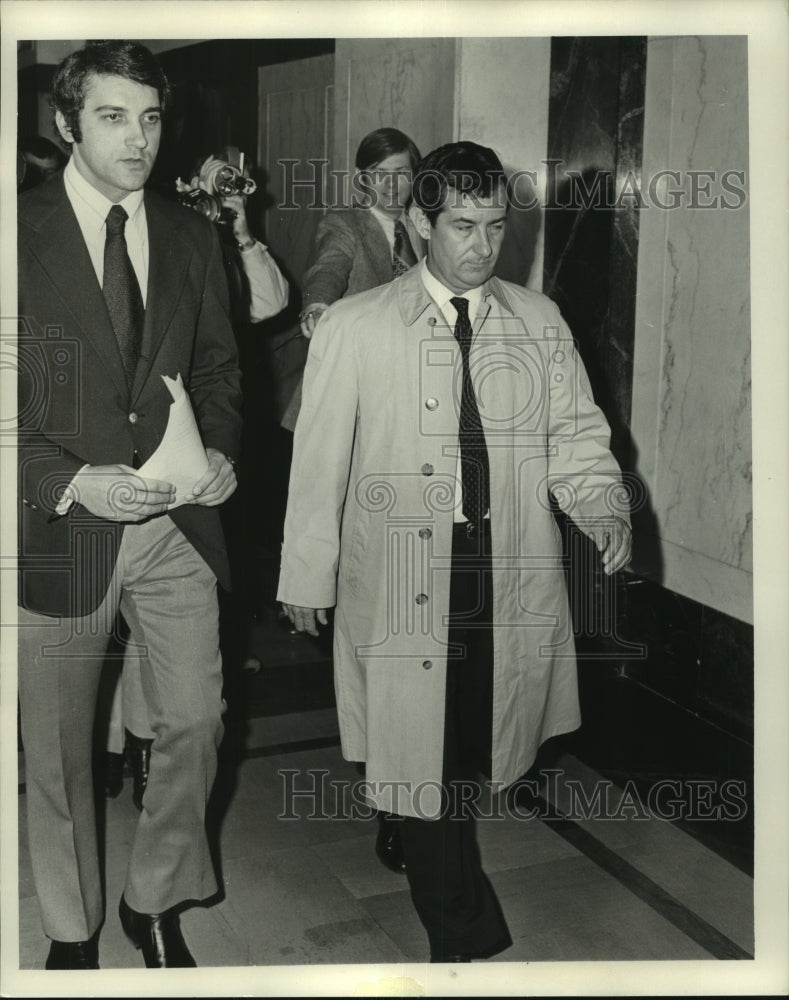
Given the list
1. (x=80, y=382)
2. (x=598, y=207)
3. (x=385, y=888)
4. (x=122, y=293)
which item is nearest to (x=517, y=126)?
(x=598, y=207)

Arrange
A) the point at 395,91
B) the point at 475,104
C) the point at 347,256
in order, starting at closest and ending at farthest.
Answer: the point at 347,256, the point at 475,104, the point at 395,91

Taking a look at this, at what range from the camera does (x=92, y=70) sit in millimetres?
2668

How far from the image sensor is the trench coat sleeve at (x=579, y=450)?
117 inches

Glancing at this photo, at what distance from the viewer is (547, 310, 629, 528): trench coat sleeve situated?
2.96 metres

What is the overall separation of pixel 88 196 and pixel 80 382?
394 mm

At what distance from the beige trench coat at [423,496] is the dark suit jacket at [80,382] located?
0.93ft

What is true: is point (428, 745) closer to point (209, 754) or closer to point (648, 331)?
point (209, 754)

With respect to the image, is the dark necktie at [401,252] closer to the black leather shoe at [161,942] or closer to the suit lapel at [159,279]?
the suit lapel at [159,279]

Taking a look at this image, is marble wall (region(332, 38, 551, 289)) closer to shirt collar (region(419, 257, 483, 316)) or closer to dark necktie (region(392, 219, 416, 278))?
dark necktie (region(392, 219, 416, 278))

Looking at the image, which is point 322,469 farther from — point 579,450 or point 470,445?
point 579,450

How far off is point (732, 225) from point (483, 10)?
1.12m

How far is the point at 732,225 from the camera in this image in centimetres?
355

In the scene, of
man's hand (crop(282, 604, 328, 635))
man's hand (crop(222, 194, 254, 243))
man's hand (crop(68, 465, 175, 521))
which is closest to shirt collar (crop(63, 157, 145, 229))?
man's hand (crop(222, 194, 254, 243))

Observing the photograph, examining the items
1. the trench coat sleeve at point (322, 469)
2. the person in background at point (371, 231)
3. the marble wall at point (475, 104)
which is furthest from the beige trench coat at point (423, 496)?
the marble wall at point (475, 104)
